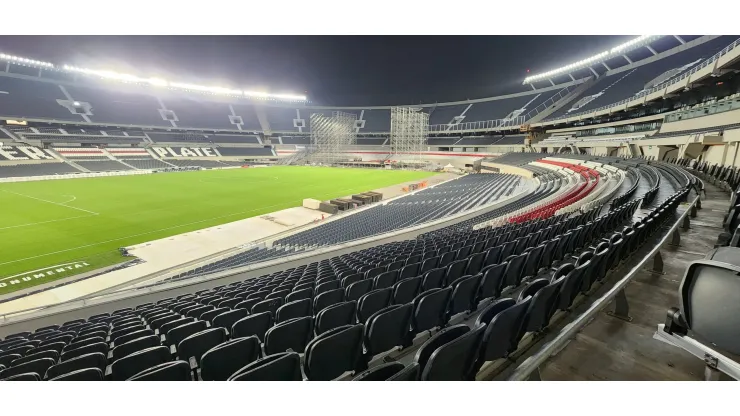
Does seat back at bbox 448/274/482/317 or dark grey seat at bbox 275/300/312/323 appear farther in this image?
dark grey seat at bbox 275/300/312/323

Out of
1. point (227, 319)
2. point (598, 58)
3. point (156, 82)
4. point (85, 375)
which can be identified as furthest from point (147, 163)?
point (598, 58)

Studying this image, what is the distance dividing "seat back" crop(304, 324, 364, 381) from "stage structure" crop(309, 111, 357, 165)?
66093 millimetres

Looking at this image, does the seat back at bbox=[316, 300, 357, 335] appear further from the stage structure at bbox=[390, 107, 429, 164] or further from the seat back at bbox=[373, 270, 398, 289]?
the stage structure at bbox=[390, 107, 429, 164]

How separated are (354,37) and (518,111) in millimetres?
36532

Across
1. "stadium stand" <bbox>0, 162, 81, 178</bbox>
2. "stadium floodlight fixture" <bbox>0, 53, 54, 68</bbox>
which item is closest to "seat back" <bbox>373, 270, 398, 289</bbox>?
"stadium stand" <bbox>0, 162, 81, 178</bbox>

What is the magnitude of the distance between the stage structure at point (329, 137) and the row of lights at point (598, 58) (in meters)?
36.6

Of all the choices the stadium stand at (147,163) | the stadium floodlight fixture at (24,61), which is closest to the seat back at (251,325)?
the stadium stand at (147,163)

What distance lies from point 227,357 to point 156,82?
3073 inches

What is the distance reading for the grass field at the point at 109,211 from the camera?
1445 cm

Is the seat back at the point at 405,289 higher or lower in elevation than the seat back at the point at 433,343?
lower

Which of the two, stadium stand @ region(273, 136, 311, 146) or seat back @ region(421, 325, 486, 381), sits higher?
stadium stand @ region(273, 136, 311, 146)

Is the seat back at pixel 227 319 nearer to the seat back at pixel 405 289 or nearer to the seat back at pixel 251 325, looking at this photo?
the seat back at pixel 251 325

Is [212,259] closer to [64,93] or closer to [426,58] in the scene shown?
[426,58]

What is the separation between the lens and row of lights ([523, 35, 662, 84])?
129 feet
